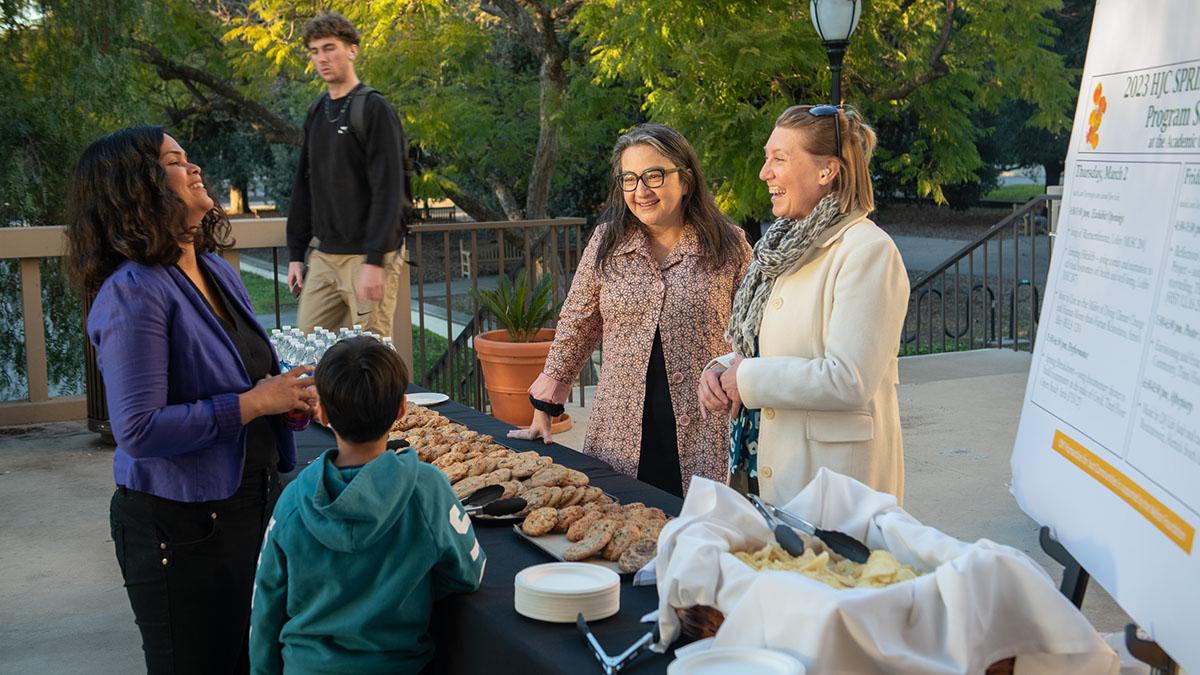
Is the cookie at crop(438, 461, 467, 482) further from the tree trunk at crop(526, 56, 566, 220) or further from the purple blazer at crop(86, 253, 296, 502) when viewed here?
the tree trunk at crop(526, 56, 566, 220)

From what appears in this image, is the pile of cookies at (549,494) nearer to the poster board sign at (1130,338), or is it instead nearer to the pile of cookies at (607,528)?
the pile of cookies at (607,528)

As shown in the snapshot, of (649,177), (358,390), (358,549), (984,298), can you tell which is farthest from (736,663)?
(984,298)

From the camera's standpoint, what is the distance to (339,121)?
4.84 meters

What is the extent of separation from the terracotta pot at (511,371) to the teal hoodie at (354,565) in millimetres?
3673

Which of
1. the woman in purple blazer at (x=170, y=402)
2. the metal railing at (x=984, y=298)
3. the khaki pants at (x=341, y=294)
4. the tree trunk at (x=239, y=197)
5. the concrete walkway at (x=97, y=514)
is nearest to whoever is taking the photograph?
the woman in purple blazer at (x=170, y=402)

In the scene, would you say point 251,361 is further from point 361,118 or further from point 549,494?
point 361,118

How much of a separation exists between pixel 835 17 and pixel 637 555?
8124mm

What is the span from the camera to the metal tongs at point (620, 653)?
1.70 meters

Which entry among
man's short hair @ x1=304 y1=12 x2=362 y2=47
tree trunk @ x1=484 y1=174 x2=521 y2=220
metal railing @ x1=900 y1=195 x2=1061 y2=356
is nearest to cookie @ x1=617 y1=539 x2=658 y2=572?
man's short hair @ x1=304 y1=12 x2=362 y2=47

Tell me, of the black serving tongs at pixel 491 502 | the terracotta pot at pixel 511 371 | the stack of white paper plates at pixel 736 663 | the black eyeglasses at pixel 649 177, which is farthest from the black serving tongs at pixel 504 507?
the terracotta pot at pixel 511 371

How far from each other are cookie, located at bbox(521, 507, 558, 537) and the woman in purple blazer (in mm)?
586

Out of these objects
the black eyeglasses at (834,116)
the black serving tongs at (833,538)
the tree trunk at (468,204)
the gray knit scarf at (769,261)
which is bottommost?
the tree trunk at (468,204)

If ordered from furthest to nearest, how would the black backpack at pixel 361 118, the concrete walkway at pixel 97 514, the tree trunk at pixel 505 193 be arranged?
1. the tree trunk at pixel 505 193
2. the black backpack at pixel 361 118
3. the concrete walkway at pixel 97 514

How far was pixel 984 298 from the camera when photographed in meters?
11.5
